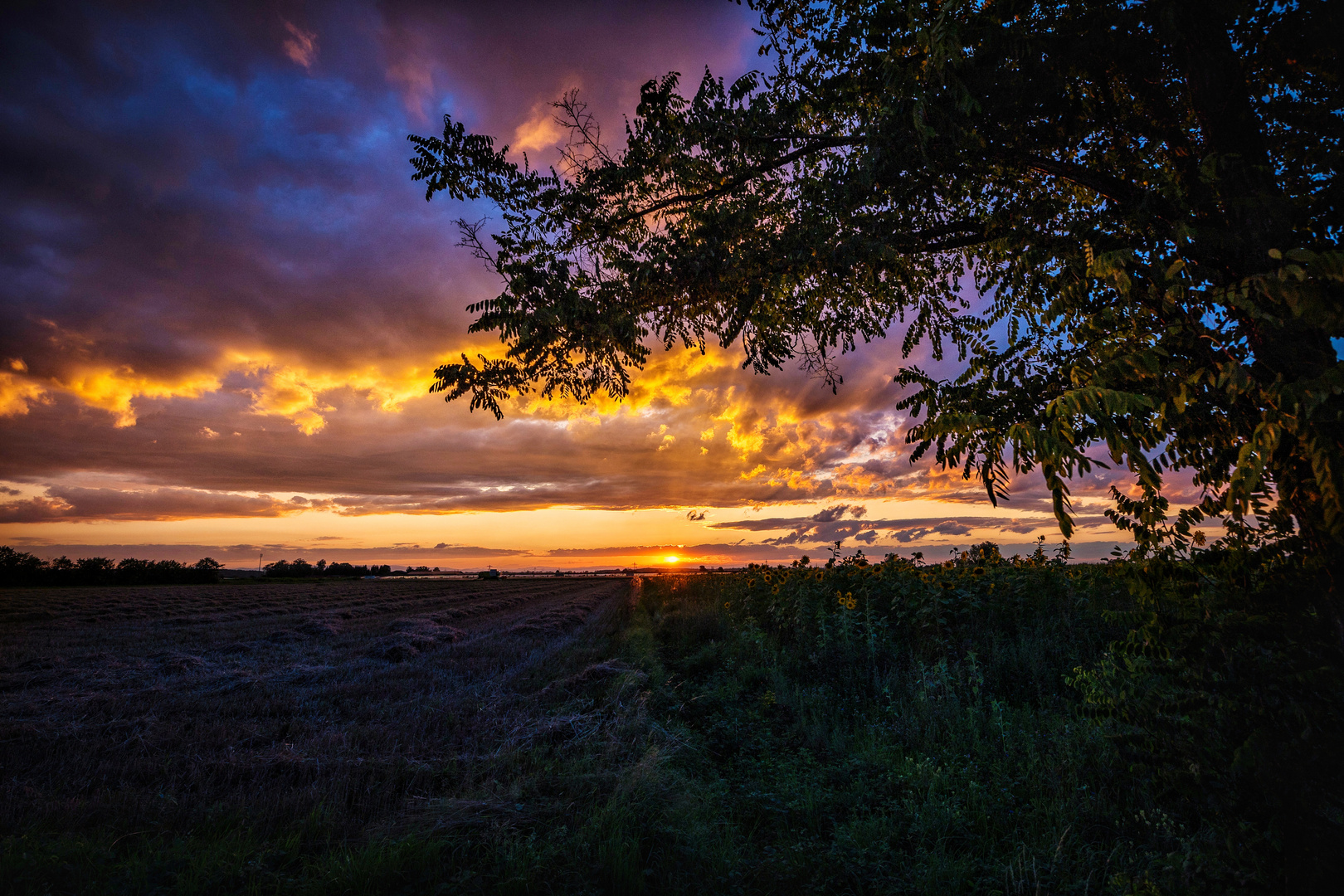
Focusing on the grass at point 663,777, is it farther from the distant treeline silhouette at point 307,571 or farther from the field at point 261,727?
the distant treeline silhouette at point 307,571

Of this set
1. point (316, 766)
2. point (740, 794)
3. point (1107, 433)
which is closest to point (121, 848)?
point (316, 766)

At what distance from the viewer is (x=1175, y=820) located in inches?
140

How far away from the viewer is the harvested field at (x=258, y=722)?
4953 mm

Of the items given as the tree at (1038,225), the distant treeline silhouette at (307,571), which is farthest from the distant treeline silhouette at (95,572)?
the tree at (1038,225)

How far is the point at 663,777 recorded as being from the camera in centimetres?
507

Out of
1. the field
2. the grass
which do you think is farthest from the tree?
the field

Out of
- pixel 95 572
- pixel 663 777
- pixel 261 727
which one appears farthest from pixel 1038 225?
pixel 95 572

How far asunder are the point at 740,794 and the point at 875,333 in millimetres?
5055

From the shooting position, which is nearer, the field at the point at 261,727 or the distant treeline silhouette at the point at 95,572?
the field at the point at 261,727

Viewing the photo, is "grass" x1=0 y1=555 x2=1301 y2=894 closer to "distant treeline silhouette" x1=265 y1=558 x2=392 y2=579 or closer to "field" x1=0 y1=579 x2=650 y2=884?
"field" x1=0 y1=579 x2=650 y2=884

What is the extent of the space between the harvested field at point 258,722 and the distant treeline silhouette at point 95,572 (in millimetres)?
49846

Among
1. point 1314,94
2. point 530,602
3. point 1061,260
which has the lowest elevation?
point 530,602

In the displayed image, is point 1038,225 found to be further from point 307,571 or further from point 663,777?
point 307,571

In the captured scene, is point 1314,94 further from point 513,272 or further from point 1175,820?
point 513,272
